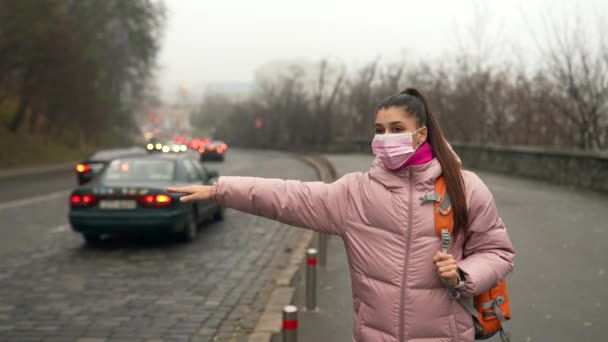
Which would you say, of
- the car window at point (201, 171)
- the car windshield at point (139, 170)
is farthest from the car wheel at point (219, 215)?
the car windshield at point (139, 170)

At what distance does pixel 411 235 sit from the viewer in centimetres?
254

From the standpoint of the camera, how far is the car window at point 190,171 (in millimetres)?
11407

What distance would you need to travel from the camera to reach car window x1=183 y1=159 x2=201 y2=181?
11.4 metres

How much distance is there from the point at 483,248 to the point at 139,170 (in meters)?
8.63

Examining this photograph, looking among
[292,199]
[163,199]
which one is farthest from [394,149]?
[163,199]

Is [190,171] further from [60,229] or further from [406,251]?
A: [406,251]

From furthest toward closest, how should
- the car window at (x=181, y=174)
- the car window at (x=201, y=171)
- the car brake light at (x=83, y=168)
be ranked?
the car brake light at (x=83, y=168) < the car window at (x=201, y=171) < the car window at (x=181, y=174)

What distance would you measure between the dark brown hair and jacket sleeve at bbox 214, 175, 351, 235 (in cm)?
40

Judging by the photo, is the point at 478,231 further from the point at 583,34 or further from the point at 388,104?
the point at 583,34

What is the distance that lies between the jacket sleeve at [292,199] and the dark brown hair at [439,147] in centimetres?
40

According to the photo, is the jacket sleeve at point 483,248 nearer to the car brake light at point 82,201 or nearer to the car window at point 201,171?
the car brake light at point 82,201

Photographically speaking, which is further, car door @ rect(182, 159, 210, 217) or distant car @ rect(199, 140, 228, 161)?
distant car @ rect(199, 140, 228, 161)

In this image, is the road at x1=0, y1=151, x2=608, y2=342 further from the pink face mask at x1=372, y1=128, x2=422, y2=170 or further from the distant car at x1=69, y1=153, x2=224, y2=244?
the pink face mask at x1=372, y1=128, x2=422, y2=170

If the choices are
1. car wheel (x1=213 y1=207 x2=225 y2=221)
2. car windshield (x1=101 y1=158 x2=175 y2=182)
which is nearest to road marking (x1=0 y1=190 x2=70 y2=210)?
car wheel (x1=213 y1=207 x2=225 y2=221)
